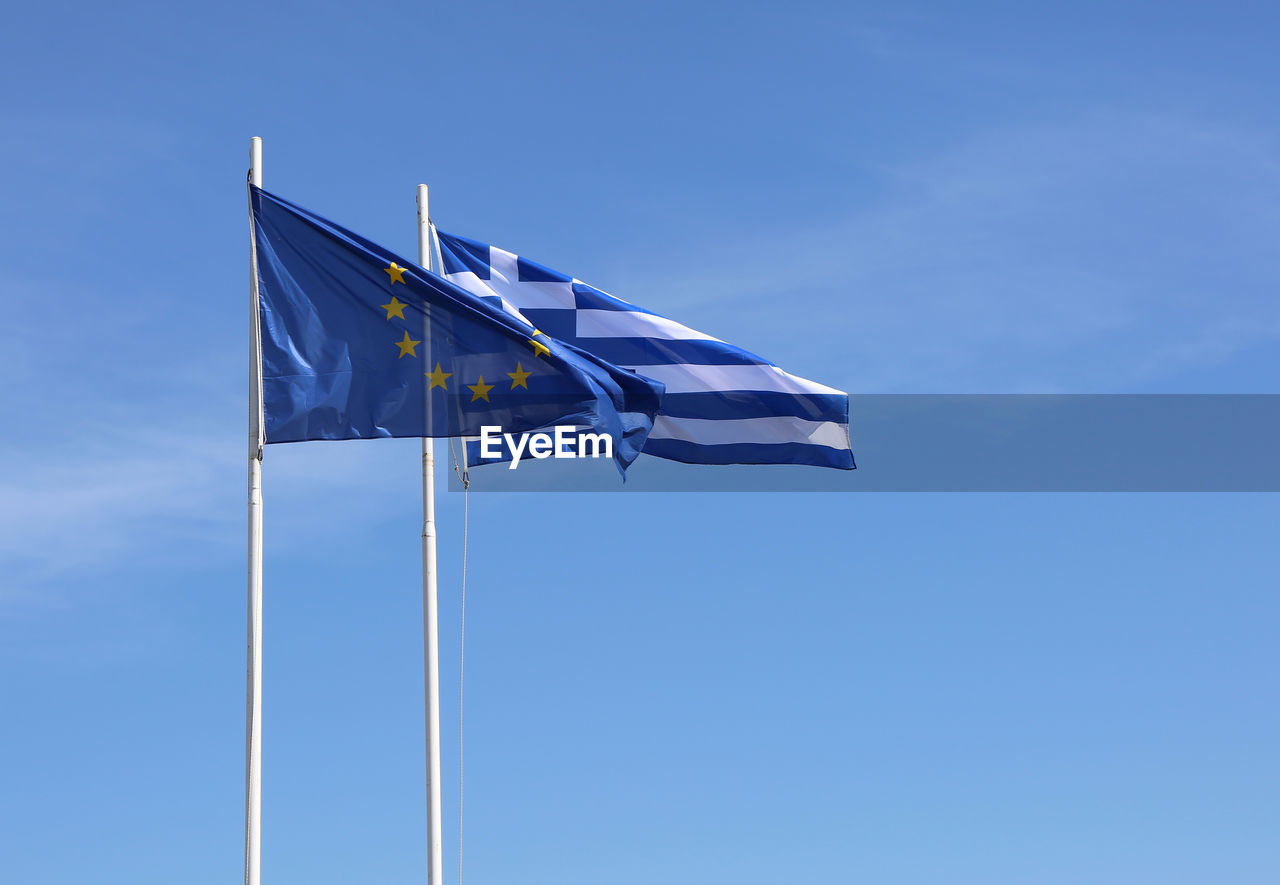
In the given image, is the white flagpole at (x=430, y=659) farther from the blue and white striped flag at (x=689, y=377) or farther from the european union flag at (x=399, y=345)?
the blue and white striped flag at (x=689, y=377)

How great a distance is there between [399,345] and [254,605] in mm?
4290

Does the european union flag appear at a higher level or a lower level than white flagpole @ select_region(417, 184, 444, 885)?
higher

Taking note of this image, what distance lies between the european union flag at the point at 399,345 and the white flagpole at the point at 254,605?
9.9 inches

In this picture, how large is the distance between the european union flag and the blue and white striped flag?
11.1ft

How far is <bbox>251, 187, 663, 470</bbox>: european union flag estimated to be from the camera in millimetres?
24047

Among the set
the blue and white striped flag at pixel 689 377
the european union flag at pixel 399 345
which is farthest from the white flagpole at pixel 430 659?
the blue and white striped flag at pixel 689 377

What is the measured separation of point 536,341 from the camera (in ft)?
80.1

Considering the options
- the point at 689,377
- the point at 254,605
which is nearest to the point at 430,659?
the point at 254,605

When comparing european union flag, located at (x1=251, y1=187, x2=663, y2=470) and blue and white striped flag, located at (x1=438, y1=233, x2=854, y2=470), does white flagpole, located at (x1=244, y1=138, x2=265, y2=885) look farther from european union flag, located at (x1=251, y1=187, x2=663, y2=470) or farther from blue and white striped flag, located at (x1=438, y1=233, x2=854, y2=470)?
blue and white striped flag, located at (x1=438, y1=233, x2=854, y2=470)

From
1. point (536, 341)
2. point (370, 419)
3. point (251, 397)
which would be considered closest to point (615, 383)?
point (536, 341)

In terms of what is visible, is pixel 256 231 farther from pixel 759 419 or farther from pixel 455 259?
pixel 759 419

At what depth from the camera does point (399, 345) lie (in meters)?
24.4

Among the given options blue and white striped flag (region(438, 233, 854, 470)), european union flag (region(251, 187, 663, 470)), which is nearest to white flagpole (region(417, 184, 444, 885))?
european union flag (region(251, 187, 663, 470))

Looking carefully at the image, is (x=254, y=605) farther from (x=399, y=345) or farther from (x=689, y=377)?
(x=689, y=377)
